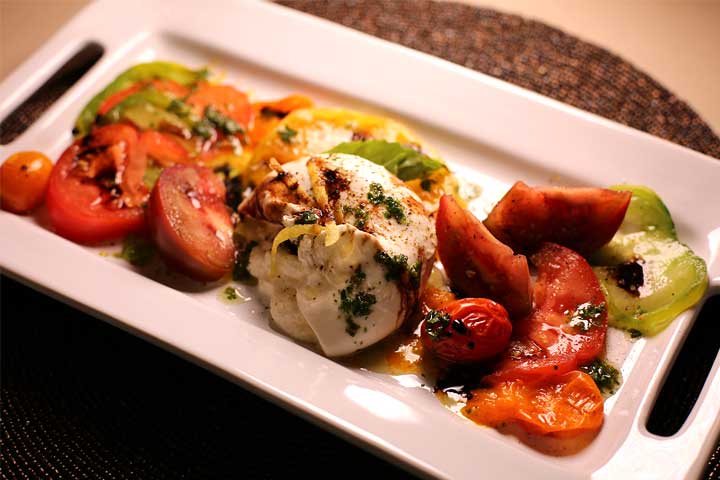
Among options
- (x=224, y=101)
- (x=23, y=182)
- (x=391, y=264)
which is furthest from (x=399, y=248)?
(x=23, y=182)

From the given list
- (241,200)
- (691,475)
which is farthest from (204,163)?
(691,475)

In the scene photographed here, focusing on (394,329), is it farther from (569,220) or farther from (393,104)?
(393,104)

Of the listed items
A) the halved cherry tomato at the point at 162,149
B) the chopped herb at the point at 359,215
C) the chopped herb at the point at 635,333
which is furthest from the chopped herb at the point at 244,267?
the chopped herb at the point at 635,333

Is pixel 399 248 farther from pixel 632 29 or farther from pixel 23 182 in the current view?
pixel 632 29

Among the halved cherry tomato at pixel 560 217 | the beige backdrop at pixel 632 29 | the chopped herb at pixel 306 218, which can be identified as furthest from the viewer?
the beige backdrop at pixel 632 29

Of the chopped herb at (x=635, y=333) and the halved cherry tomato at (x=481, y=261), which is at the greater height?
the halved cherry tomato at (x=481, y=261)

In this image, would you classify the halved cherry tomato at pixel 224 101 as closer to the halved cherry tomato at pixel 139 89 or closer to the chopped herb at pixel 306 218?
the halved cherry tomato at pixel 139 89

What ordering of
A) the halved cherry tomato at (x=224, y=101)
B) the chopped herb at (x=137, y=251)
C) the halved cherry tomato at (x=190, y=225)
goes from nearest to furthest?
the halved cherry tomato at (x=190, y=225)
the chopped herb at (x=137, y=251)
the halved cherry tomato at (x=224, y=101)
